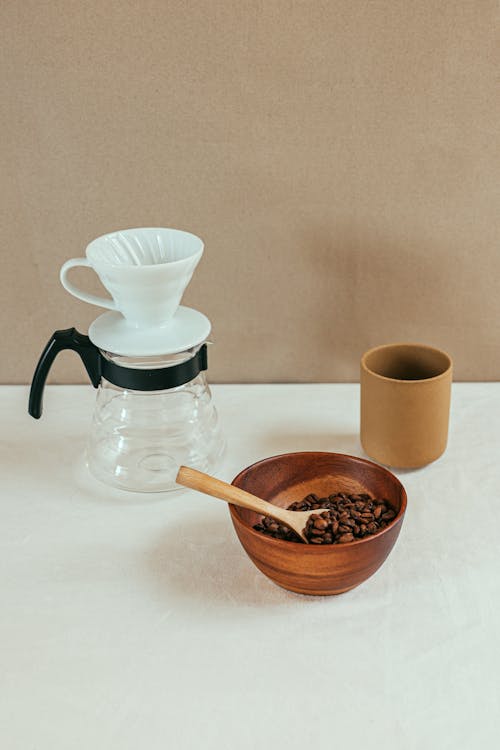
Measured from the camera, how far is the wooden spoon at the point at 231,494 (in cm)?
71

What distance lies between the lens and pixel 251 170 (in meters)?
0.98

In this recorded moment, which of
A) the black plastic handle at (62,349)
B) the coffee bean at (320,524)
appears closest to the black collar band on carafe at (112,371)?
the black plastic handle at (62,349)

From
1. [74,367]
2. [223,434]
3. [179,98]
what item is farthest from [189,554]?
[179,98]

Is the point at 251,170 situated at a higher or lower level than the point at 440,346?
higher

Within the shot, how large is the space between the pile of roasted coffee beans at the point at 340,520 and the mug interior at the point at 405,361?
0.66 feet

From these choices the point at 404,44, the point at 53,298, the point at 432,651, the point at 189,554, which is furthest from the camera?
the point at 53,298

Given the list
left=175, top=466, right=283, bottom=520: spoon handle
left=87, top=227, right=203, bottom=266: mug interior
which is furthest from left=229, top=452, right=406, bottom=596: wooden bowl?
left=87, top=227, right=203, bottom=266: mug interior

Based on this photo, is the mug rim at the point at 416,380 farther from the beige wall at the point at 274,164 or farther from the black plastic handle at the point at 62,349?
the black plastic handle at the point at 62,349

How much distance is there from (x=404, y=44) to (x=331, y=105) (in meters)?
0.10

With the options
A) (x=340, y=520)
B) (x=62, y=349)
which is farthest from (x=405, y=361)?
(x=62, y=349)

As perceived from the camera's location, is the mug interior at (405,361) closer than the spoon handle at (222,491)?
No

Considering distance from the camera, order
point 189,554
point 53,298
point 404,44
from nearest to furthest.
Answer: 1. point 189,554
2. point 404,44
3. point 53,298

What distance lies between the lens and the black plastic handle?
0.87m

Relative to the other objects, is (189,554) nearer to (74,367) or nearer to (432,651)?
(432,651)
